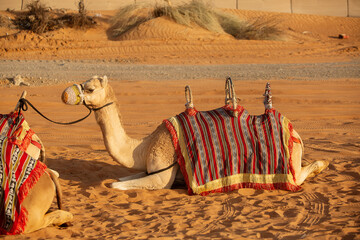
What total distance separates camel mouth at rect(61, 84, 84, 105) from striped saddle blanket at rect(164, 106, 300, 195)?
3.69ft

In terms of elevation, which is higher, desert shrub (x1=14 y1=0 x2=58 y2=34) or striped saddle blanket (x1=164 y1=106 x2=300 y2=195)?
desert shrub (x1=14 y1=0 x2=58 y2=34)

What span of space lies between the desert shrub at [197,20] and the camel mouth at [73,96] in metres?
20.8

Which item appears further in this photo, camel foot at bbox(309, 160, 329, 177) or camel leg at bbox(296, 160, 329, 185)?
camel foot at bbox(309, 160, 329, 177)

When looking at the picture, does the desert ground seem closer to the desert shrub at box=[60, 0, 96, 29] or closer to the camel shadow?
the camel shadow

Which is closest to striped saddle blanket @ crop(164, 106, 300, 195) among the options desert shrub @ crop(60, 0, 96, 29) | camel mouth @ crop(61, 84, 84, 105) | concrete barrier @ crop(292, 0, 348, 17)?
camel mouth @ crop(61, 84, 84, 105)

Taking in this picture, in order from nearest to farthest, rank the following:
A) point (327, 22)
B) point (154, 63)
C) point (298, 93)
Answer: point (298, 93), point (154, 63), point (327, 22)

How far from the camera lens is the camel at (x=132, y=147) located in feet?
19.7

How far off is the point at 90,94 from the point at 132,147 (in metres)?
0.85

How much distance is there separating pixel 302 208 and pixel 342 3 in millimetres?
35624

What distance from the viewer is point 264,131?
20.7 ft

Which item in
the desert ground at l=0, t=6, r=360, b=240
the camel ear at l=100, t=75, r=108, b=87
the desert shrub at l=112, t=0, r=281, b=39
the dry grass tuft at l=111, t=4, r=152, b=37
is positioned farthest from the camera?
the dry grass tuft at l=111, t=4, r=152, b=37

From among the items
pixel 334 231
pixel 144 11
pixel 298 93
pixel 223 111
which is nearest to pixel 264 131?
pixel 223 111

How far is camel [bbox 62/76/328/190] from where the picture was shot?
5992mm

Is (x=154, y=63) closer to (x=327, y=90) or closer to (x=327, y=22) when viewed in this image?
(x=327, y=90)
